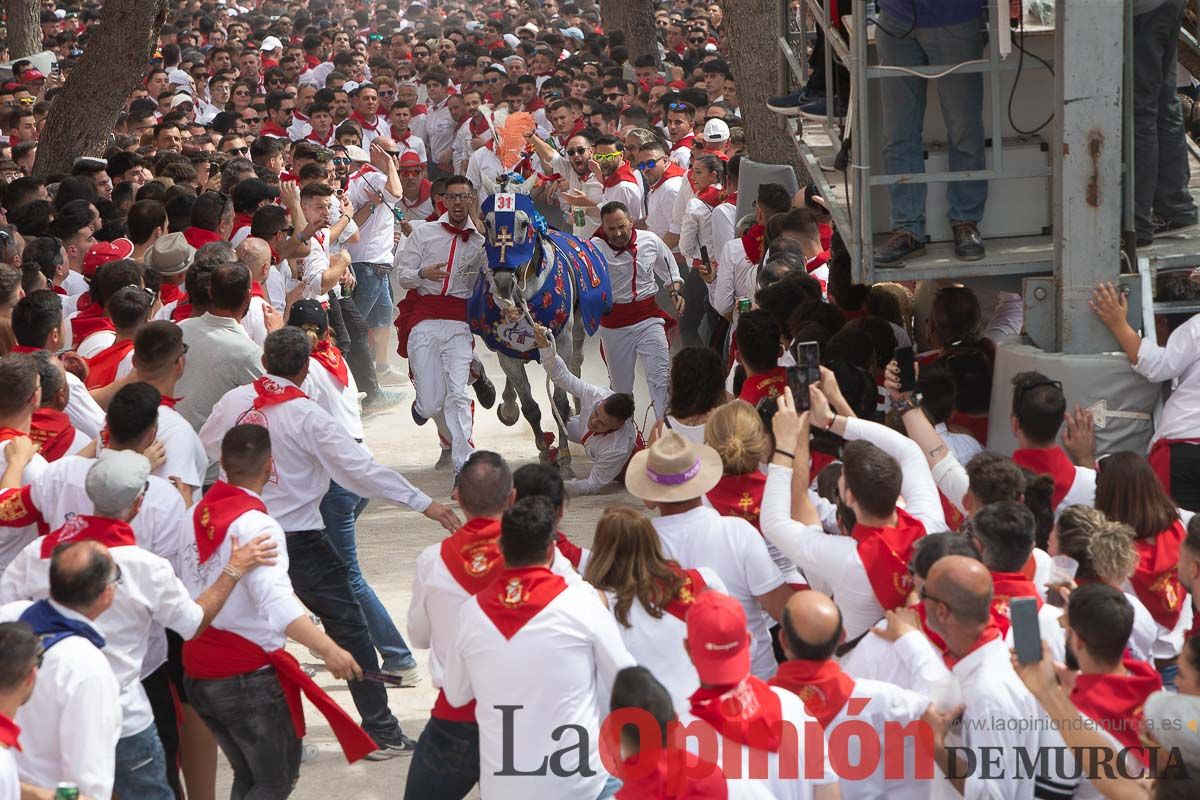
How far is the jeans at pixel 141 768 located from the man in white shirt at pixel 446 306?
4.86 m

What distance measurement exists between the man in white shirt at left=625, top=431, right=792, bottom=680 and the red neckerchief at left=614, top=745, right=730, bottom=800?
1.38 metres

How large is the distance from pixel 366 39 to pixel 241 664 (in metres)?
28.1

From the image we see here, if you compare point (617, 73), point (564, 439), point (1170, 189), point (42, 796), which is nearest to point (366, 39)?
point (617, 73)

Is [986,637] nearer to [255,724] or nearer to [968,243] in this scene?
[255,724]

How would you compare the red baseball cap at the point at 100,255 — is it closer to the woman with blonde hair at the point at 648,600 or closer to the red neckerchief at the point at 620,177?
the red neckerchief at the point at 620,177

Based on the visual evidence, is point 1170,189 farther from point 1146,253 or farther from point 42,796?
point 42,796

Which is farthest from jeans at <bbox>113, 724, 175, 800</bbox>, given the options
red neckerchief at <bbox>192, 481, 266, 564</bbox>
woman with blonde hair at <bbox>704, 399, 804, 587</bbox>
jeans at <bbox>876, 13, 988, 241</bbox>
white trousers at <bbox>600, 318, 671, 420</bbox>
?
white trousers at <bbox>600, 318, 671, 420</bbox>

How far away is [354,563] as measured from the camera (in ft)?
→ 23.5

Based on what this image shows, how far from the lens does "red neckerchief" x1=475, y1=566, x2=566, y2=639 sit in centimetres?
448

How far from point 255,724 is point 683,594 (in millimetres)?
1667

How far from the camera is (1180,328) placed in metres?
6.54

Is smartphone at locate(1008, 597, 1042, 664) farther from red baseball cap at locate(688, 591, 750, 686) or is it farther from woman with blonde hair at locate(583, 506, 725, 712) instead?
woman with blonde hair at locate(583, 506, 725, 712)

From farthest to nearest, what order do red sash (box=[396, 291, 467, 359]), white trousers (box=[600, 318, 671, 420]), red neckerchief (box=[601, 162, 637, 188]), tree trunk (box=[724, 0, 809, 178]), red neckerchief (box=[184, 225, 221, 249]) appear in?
red neckerchief (box=[601, 162, 637, 188])
tree trunk (box=[724, 0, 809, 178])
white trousers (box=[600, 318, 671, 420])
red sash (box=[396, 291, 467, 359])
red neckerchief (box=[184, 225, 221, 249])

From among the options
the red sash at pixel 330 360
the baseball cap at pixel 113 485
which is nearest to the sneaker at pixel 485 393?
the red sash at pixel 330 360
